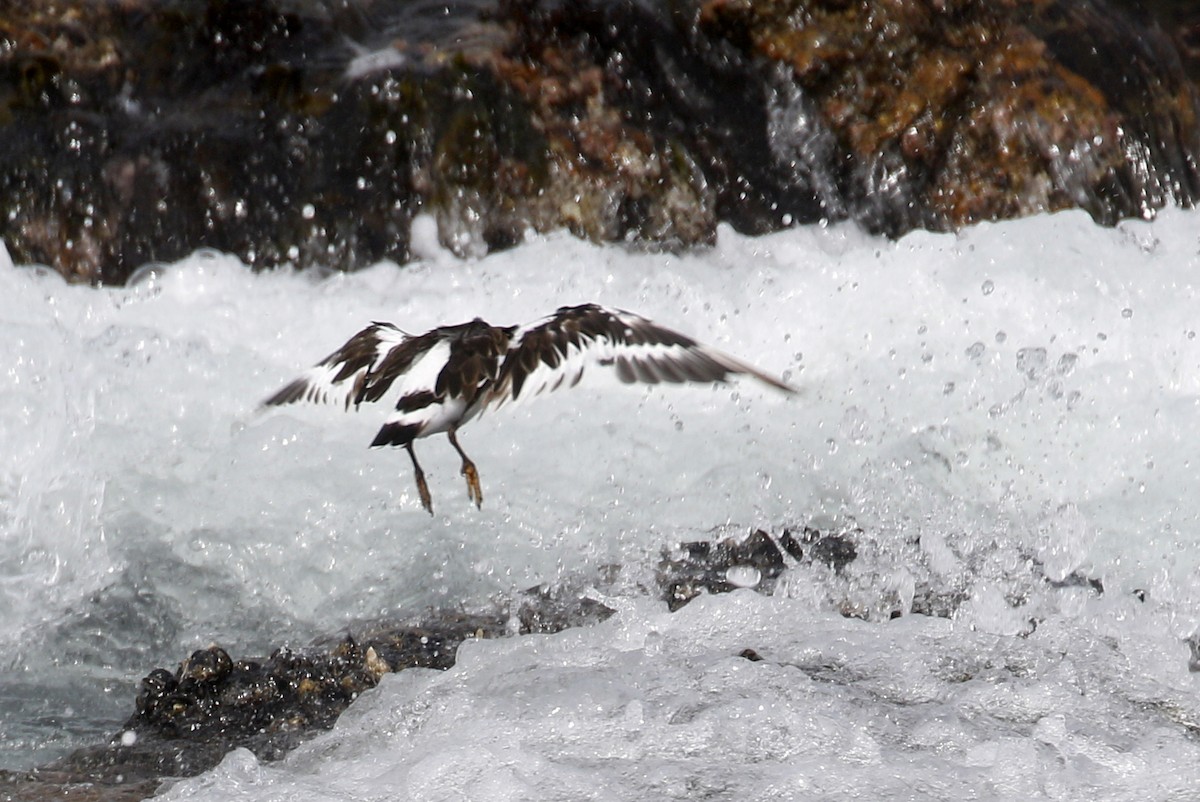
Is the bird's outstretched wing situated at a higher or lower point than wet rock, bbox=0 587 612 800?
higher

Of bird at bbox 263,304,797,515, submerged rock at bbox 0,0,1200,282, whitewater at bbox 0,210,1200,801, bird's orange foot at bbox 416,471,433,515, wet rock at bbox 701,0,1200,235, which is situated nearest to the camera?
whitewater at bbox 0,210,1200,801

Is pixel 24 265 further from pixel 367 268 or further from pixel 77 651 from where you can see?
pixel 77 651

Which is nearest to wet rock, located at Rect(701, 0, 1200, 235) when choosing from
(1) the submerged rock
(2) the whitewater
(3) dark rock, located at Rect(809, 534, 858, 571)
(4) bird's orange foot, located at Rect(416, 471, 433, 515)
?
(1) the submerged rock

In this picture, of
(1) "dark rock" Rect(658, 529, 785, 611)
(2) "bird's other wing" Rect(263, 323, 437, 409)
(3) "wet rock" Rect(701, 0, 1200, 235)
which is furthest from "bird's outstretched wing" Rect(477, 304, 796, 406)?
(3) "wet rock" Rect(701, 0, 1200, 235)

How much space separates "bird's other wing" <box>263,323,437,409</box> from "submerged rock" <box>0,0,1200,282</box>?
4.69ft

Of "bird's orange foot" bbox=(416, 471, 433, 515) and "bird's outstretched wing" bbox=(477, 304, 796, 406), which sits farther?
"bird's orange foot" bbox=(416, 471, 433, 515)

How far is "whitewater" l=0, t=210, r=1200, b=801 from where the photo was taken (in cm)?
357

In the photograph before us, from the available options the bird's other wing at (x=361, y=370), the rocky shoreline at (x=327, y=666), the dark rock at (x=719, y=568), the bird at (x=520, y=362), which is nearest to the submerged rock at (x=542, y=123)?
the bird's other wing at (x=361, y=370)

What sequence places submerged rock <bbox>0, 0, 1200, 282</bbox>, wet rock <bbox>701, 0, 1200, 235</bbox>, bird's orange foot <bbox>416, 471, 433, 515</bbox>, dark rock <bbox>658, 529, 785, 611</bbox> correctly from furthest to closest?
wet rock <bbox>701, 0, 1200, 235</bbox>, submerged rock <bbox>0, 0, 1200, 282</bbox>, bird's orange foot <bbox>416, 471, 433, 515</bbox>, dark rock <bbox>658, 529, 785, 611</bbox>

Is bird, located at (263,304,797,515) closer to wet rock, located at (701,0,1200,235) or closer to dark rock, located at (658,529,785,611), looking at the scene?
dark rock, located at (658,529,785,611)

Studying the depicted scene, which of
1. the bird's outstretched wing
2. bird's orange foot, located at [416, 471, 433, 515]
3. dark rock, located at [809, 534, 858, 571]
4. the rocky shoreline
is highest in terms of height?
the bird's outstretched wing

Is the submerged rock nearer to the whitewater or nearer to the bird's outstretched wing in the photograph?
the whitewater

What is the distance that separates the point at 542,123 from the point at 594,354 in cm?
228

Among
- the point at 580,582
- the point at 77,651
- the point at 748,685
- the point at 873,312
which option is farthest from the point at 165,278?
the point at 748,685
